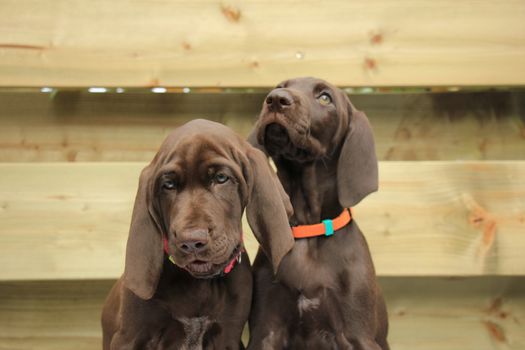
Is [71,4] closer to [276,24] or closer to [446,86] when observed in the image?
[276,24]

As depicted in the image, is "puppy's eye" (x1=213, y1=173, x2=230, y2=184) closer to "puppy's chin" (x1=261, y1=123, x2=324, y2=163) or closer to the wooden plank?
"puppy's chin" (x1=261, y1=123, x2=324, y2=163)

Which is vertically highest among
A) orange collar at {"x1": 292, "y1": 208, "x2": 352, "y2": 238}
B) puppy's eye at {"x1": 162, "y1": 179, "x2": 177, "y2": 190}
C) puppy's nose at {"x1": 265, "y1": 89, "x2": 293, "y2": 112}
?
puppy's nose at {"x1": 265, "y1": 89, "x2": 293, "y2": 112}

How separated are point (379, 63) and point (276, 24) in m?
0.68

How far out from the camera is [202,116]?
486 centimetres

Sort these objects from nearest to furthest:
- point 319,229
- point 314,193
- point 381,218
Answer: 1. point 319,229
2. point 314,193
3. point 381,218

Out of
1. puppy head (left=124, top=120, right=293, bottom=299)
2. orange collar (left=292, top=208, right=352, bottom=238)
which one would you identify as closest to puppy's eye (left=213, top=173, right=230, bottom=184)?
puppy head (left=124, top=120, right=293, bottom=299)

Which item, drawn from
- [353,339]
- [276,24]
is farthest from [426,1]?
[353,339]

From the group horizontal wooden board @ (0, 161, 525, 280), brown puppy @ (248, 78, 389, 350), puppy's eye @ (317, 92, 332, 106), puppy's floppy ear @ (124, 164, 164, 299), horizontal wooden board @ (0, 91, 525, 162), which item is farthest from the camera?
horizontal wooden board @ (0, 91, 525, 162)

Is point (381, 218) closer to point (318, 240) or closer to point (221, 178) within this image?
point (318, 240)

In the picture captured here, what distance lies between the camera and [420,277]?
4.89 m

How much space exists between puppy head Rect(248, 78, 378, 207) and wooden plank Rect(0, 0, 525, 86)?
104cm

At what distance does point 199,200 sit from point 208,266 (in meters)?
0.26

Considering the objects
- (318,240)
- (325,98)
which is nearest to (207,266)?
(318,240)

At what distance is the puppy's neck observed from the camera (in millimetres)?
3537
